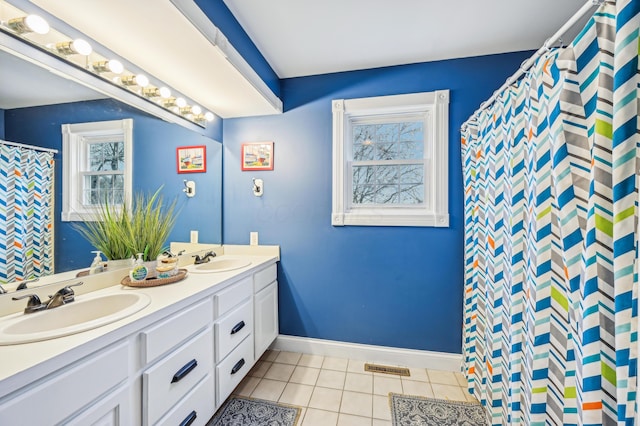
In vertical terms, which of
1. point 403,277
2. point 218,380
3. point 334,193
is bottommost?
point 218,380

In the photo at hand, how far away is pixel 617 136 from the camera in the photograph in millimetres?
656

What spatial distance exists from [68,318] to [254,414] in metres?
1.10

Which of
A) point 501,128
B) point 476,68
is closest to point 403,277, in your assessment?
point 501,128

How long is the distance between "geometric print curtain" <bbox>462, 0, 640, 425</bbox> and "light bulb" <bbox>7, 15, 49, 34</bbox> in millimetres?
1951

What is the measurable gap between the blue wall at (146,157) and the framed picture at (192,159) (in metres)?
0.03

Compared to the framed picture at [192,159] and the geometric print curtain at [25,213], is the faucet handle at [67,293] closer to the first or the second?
the geometric print curtain at [25,213]

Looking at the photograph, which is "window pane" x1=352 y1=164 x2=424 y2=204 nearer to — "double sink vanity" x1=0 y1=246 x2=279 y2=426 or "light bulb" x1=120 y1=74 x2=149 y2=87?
"double sink vanity" x1=0 y1=246 x2=279 y2=426

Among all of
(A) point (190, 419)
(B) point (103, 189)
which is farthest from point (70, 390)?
(B) point (103, 189)

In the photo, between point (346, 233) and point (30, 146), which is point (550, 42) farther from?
point (30, 146)

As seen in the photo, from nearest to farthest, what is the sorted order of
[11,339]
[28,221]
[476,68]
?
1. [11,339]
2. [28,221]
3. [476,68]

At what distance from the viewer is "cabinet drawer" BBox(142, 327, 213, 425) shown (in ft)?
3.21

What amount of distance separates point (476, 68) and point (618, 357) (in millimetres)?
1957

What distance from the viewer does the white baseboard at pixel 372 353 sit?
6.44 ft

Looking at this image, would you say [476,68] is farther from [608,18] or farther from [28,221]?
[28,221]
